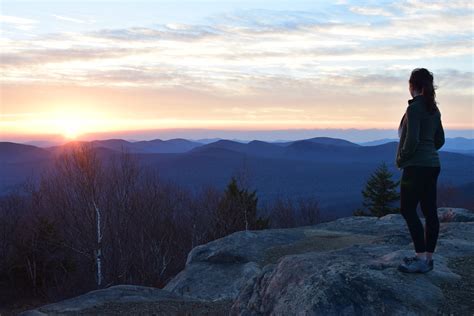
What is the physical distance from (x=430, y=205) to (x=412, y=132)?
112cm

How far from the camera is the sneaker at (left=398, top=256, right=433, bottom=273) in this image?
7.01 metres

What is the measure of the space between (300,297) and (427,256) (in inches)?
79.0

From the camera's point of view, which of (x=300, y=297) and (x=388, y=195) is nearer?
(x=300, y=297)

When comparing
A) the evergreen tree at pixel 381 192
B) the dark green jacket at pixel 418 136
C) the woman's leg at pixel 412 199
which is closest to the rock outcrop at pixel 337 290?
the woman's leg at pixel 412 199

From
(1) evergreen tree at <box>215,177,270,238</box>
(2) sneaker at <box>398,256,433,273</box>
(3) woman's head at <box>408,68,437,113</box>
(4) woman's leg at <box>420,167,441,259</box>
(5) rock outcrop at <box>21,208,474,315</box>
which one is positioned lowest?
(1) evergreen tree at <box>215,177,270,238</box>

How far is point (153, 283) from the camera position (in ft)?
105

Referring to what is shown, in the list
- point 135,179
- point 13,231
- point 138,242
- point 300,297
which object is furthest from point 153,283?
point 300,297

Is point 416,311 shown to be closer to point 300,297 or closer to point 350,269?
point 350,269

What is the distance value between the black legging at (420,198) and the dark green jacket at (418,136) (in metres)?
0.11

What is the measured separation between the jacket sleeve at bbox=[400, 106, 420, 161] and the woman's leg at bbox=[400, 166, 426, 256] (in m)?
0.29

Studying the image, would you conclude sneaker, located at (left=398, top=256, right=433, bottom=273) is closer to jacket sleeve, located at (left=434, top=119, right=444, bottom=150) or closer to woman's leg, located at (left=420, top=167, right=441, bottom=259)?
woman's leg, located at (left=420, top=167, right=441, bottom=259)

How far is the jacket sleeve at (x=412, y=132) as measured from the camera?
6391 millimetres

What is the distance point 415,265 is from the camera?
23.1 ft

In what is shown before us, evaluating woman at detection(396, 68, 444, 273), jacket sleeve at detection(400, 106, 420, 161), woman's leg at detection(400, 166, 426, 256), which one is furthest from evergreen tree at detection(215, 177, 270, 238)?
jacket sleeve at detection(400, 106, 420, 161)
